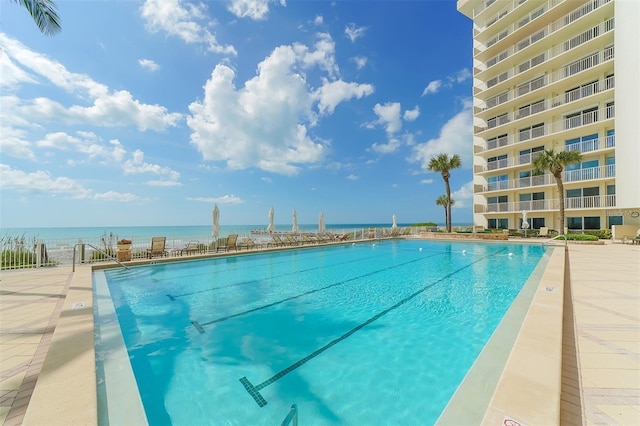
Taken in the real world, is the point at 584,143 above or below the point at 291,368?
above

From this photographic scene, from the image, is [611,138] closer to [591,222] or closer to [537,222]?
[591,222]

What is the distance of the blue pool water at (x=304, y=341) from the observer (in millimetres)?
2514

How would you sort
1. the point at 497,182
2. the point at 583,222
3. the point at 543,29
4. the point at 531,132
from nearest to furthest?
1. the point at 583,222
2. the point at 543,29
3. the point at 531,132
4. the point at 497,182

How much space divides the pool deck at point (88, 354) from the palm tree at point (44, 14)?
21.4 ft

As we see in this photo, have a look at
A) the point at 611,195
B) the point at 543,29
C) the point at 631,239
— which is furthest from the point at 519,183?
the point at 543,29

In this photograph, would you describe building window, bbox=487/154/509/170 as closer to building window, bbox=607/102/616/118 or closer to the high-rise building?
the high-rise building

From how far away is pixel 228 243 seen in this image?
40.1ft

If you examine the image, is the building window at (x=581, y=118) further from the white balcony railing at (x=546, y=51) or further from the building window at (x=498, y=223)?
the building window at (x=498, y=223)

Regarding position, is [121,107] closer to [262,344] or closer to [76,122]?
[76,122]

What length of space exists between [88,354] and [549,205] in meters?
26.4

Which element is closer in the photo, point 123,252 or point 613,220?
point 123,252

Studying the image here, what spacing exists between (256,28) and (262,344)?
14244mm

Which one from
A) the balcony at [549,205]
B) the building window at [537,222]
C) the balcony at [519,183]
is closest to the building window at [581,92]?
the balcony at [519,183]

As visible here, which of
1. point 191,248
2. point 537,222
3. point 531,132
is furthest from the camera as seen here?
point 537,222
